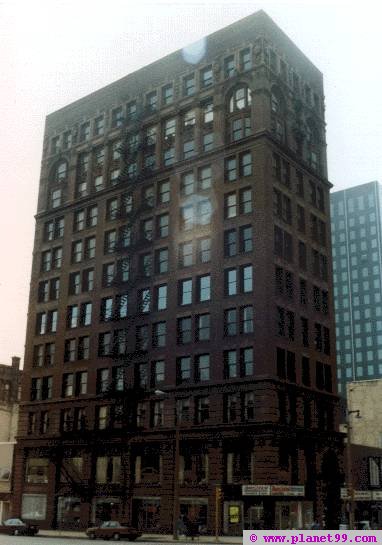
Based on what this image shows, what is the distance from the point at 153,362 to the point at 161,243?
12744 millimetres

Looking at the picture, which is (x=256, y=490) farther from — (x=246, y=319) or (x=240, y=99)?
(x=240, y=99)

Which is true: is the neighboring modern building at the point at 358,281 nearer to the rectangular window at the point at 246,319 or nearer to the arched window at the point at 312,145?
the arched window at the point at 312,145

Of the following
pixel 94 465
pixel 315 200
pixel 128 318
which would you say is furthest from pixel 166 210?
pixel 94 465

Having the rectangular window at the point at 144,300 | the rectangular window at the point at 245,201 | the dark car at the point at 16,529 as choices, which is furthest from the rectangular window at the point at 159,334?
the dark car at the point at 16,529

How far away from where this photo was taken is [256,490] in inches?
2071

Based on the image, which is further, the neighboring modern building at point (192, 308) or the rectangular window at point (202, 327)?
the rectangular window at point (202, 327)

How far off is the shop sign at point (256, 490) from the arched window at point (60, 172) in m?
47.7

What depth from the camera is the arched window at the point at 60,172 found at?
84.1 m

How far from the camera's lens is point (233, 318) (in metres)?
60.5

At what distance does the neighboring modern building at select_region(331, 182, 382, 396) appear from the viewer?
181 metres

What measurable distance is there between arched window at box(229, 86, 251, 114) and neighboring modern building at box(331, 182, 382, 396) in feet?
409

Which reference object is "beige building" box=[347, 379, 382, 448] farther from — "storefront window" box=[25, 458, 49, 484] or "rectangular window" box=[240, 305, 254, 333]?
"storefront window" box=[25, 458, 49, 484]

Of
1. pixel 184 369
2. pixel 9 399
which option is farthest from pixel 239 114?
pixel 9 399

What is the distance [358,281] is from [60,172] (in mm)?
121202
